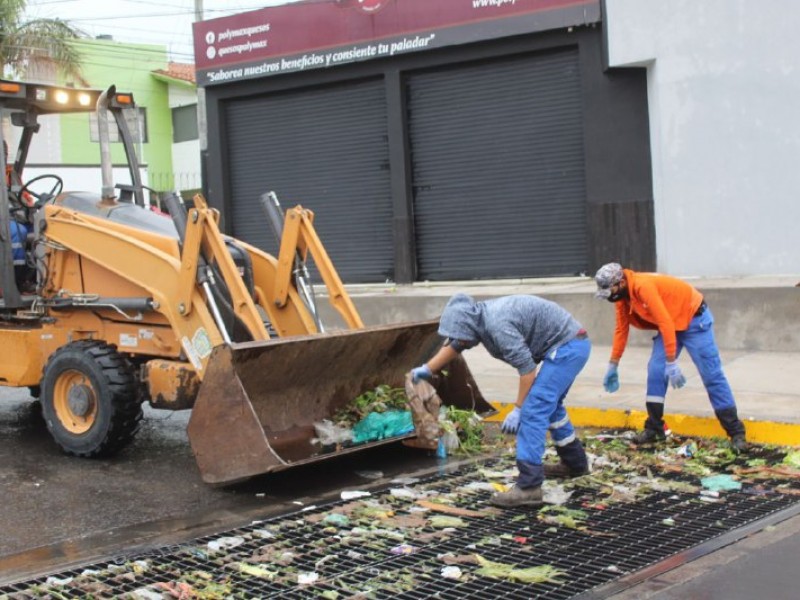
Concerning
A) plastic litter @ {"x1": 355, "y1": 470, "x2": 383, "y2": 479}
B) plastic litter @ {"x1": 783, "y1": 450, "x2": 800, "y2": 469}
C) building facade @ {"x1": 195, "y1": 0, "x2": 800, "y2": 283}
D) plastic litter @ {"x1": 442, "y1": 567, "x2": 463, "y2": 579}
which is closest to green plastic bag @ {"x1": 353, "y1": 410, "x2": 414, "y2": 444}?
plastic litter @ {"x1": 355, "y1": 470, "x2": 383, "y2": 479}

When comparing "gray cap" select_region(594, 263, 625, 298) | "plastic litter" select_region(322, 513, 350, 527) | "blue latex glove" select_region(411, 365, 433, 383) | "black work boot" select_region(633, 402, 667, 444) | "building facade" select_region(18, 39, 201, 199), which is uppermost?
"building facade" select_region(18, 39, 201, 199)

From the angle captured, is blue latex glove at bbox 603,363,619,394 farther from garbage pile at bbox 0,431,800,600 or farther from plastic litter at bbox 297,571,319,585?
plastic litter at bbox 297,571,319,585

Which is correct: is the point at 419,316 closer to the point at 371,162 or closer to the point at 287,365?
the point at 371,162

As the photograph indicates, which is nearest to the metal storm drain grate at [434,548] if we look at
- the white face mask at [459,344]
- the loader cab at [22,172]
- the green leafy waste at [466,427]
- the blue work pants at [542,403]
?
the blue work pants at [542,403]

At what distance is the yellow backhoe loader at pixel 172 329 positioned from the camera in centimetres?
698

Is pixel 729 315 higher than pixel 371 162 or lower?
lower

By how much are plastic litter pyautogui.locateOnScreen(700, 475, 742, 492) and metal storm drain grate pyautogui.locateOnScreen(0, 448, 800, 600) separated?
84mm

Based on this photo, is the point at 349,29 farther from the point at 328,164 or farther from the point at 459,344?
the point at 459,344

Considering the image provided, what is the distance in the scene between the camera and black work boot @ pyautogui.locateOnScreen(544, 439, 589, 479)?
6898 mm

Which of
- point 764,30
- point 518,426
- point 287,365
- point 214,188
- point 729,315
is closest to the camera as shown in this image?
point 518,426

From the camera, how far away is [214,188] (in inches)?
709

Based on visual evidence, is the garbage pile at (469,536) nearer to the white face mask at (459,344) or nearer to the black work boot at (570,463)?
the black work boot at (570,463)

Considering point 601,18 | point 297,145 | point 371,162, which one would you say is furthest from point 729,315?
point 297,145

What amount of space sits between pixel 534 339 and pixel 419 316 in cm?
748
